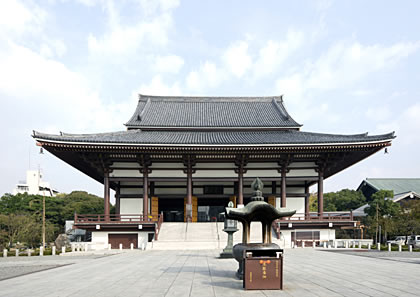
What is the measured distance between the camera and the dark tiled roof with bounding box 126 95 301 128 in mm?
34281

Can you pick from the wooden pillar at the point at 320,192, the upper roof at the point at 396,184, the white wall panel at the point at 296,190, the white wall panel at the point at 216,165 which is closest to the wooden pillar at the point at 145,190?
the white wall panel at the point at 216,165

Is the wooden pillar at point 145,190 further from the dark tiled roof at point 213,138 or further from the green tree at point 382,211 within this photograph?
the green tree at point 382,211

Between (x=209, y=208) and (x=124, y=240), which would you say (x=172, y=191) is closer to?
(x=209, y=208)

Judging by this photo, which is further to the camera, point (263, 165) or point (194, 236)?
point (263, 165)

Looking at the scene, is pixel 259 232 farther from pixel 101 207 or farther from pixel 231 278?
pixel 101 207

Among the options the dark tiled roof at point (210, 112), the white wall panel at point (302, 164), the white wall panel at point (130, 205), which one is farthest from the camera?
the dark tiled roof at point (210, 112)

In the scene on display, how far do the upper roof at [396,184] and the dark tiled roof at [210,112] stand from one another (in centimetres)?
3574

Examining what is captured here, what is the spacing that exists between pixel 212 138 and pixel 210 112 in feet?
27.8

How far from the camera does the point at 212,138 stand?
2964 centimetres

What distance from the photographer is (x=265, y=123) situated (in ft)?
112

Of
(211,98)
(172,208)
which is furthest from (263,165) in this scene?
(211,98)

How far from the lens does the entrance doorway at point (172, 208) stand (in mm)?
32219

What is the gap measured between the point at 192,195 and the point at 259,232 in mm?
7485

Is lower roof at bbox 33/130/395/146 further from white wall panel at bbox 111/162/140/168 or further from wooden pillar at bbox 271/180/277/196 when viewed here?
wooden pillar at bbox 271/180/277/196
